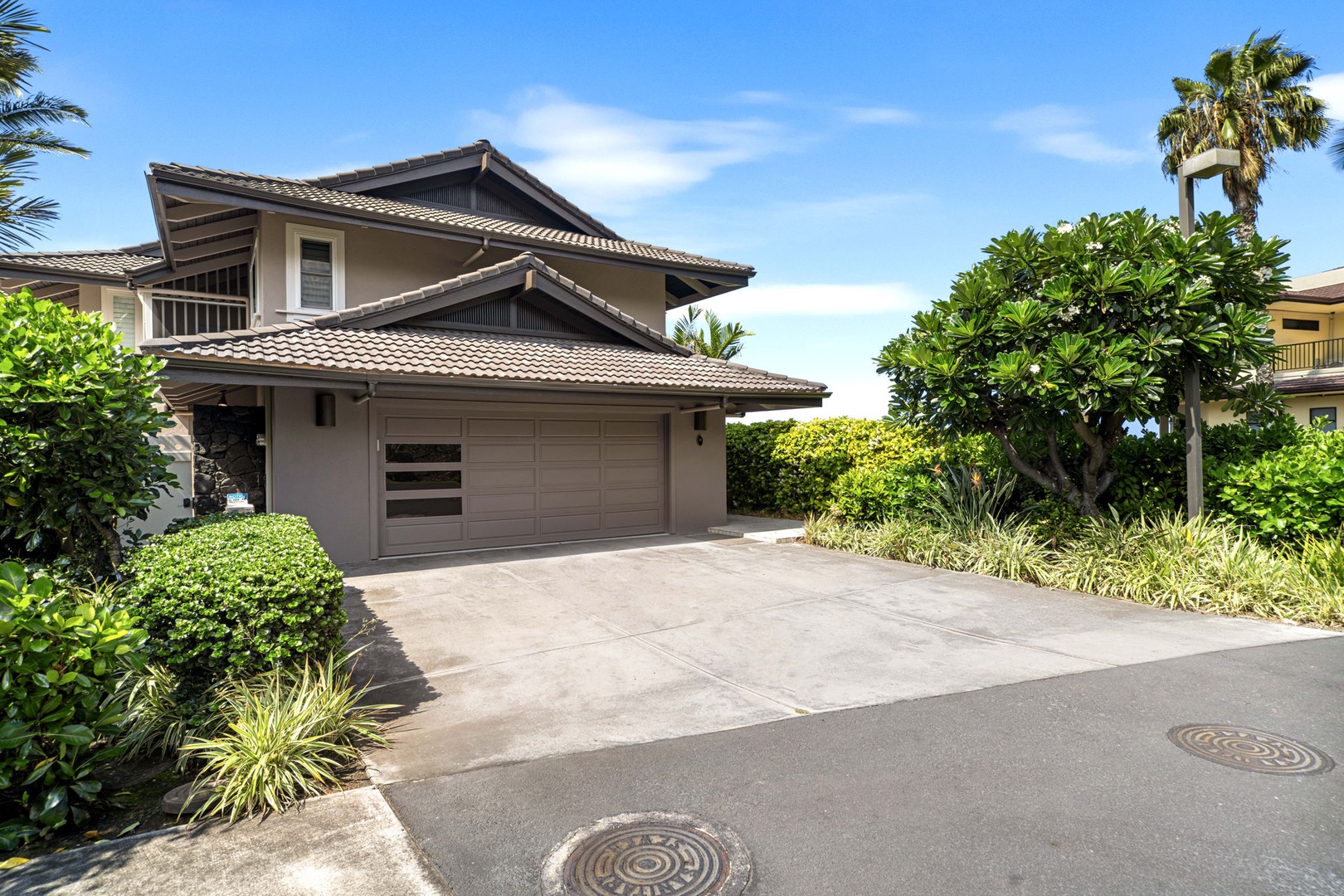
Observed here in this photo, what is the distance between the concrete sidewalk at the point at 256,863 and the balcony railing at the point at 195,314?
13026 millimetres

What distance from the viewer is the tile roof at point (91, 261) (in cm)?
1480

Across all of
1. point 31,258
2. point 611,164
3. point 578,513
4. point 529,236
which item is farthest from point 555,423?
point 31,258

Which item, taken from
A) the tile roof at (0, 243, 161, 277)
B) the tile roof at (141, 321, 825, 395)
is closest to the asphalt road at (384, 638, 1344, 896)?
the tile roof at (141, 321, 825, 395)

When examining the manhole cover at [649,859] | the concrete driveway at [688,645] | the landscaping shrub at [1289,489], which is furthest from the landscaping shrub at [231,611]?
the landscaping shrub at [1289,489]

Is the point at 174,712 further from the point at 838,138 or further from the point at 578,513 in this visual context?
the point at 838,138

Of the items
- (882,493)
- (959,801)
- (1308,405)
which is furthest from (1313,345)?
(959,801)

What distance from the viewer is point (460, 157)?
1466 centimetres

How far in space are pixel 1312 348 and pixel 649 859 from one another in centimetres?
3483

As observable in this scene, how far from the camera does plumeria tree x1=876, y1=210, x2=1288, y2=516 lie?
8086mm

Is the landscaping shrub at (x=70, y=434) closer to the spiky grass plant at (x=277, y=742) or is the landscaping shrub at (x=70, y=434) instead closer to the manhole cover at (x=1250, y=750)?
the spiky grass plant at (x=277, y=742)

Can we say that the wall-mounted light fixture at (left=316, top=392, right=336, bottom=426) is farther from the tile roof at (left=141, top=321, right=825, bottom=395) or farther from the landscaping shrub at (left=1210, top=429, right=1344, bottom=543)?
the landscaping shrub at (left=1210, top=429, right=1344, bottom=543)

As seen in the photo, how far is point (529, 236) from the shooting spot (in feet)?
45.1

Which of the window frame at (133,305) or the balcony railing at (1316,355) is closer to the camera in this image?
the window frame at (133,305)

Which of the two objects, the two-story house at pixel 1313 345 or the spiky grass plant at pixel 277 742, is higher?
the two-story house at pixel 1313 345
